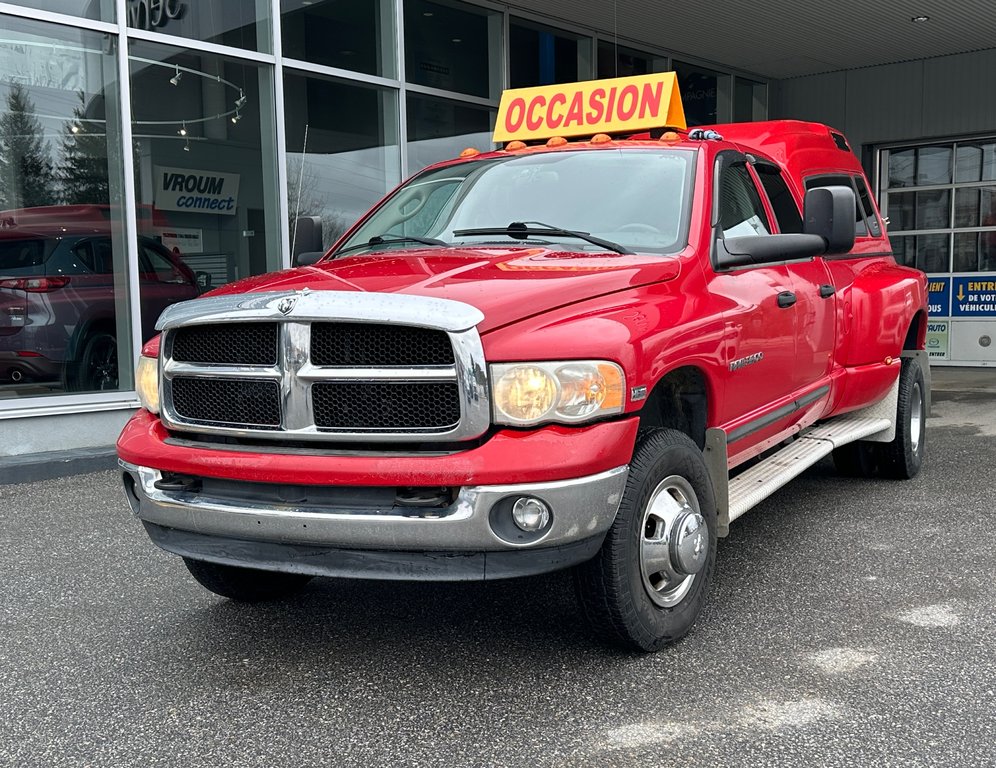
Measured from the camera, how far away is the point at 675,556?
129 inches

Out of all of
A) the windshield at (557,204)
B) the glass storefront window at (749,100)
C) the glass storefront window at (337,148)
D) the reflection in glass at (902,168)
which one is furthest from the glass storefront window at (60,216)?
the reflection in glass at (902,168)

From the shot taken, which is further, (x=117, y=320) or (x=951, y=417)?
(x=951, y=417)

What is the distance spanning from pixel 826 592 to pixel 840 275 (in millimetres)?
A: 1876

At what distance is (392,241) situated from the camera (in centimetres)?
Answer: 430

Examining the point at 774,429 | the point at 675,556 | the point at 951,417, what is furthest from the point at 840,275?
the point at 951,417

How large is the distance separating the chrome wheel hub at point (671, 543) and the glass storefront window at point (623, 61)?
10.9 m

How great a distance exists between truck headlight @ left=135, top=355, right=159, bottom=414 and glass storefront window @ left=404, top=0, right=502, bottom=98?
791 centimetres

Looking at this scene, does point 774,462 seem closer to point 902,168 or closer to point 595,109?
point 595,109

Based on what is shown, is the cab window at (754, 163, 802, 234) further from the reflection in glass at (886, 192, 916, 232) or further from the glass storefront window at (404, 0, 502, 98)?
the reflection in glass at (886, 192, 916, 232)

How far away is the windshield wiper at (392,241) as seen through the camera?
4128mm

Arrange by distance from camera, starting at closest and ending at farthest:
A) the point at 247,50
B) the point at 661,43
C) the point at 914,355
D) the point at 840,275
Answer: the point at 840,275, the point at 914,355, the point at 247,50, the point at 661,43

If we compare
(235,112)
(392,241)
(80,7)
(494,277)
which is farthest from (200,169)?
(494,277)

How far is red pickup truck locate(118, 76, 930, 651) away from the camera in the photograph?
288 centimetres

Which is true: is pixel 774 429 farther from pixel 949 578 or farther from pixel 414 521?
pixel 414 521
